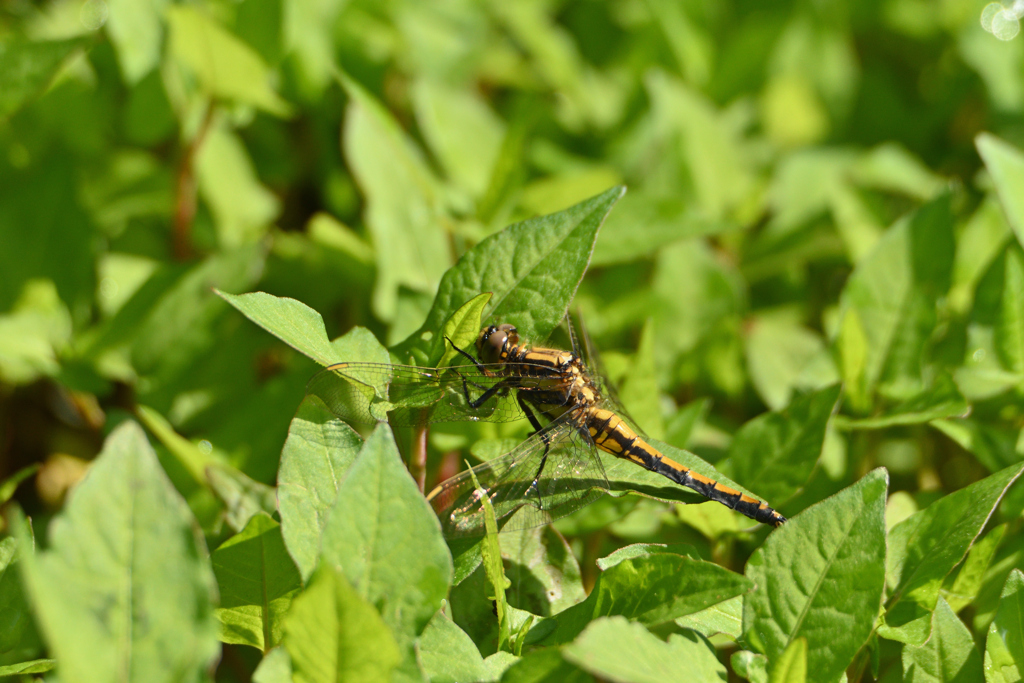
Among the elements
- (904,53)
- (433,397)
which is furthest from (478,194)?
(904,53)

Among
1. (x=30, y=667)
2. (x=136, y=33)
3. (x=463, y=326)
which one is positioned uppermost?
(x=136, y=33)

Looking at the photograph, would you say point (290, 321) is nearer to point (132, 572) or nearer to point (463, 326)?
point (463, 326)

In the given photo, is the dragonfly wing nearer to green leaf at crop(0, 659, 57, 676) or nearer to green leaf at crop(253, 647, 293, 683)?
green leaf at crop(253, 647, 293, 683)

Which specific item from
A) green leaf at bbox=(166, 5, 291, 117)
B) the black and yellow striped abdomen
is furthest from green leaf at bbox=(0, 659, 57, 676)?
green leaf at bbox=(166, 5, 291, 117)

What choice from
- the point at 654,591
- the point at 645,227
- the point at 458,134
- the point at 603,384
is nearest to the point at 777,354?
the point at 645,227

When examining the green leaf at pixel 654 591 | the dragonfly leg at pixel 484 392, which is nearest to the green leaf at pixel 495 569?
the green leaf at pixel 654 591

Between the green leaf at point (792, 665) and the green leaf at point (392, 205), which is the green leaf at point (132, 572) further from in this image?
the green leaf at point (392, 205)
